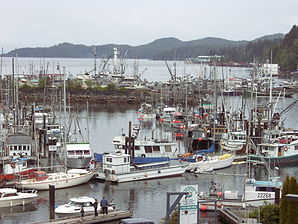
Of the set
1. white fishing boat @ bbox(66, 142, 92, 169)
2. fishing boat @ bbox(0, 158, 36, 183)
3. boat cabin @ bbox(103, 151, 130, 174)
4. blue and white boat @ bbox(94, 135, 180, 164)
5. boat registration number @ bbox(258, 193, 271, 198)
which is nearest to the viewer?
boat registration number @ bbox(258, 193, 271, 198)

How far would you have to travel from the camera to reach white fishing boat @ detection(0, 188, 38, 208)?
29.9m

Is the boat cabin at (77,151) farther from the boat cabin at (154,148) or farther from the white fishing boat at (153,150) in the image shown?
the boat cabin at (154,148)

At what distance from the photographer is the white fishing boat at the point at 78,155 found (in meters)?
37.6

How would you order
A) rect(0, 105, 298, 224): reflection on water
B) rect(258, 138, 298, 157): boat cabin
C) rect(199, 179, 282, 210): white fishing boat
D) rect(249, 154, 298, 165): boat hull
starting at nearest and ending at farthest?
rect(199, 179, 282, 210): white fishing boat, rect(0, 105, 298, 224): reflection on water, rect(249, 154, 298, 165): boat hull, rect(258, 138, 298, 157): boat cabin

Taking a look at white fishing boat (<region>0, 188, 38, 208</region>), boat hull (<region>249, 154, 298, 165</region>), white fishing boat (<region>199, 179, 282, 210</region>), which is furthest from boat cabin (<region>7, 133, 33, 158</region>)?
boat hull (<region>249, 154, 298, 165</region>)

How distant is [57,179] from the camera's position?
111ft

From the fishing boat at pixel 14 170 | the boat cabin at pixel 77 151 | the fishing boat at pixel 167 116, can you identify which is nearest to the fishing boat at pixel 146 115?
the fishing boat at pixel 167 116

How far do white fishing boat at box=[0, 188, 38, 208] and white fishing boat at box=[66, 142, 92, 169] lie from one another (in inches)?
268

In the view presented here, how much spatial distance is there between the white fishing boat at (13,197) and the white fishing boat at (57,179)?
191cm

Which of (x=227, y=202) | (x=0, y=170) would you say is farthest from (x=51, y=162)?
(x=227, y=202)

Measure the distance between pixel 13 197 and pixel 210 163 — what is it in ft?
46.9

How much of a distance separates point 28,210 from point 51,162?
351 inches

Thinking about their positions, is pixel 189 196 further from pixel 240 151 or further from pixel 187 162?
pixel 240 151

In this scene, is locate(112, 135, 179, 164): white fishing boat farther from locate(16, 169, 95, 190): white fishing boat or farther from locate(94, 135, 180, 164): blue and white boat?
locate(16, 169, 95, 190): white fishing boat
